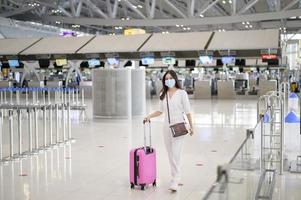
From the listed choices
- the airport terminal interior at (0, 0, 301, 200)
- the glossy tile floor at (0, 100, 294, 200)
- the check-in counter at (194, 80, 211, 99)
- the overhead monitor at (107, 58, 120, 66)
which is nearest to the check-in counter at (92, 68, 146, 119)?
the airport terminal interior at (0, 0, 301, 200)

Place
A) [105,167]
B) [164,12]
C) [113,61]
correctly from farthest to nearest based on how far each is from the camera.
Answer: [164,12]
[113,61]
[105,167]

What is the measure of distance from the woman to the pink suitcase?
1.34 feet

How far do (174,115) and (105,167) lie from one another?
2625 mm

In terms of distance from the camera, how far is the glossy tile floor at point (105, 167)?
729 centimetres

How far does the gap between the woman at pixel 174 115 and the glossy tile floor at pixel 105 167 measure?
427 millimetres

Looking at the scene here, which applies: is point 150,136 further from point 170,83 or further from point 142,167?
point 170,83

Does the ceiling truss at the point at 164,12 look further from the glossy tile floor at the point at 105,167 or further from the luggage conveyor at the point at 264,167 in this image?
the luggage conveyor at the point at 264,167

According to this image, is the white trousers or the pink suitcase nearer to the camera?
the white trousers

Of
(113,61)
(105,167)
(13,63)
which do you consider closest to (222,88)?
(113,61)

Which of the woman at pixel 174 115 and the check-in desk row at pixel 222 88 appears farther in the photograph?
the check-in desk row at pixel 222 88

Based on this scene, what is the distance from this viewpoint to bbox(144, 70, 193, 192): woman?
7.14 metres

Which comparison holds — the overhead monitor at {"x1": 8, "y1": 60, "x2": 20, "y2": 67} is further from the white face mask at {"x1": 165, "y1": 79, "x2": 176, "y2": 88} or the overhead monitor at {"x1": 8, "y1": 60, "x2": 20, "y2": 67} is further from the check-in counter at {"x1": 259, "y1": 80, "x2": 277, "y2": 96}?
the check-in counter at {"x1": 259, "y1": 80, "x2": 277, "y2": 96}

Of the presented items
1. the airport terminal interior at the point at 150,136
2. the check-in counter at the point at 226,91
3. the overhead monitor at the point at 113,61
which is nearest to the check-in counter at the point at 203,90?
the check-in counter at the point at 226,91

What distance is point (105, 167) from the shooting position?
9250 millimetres
